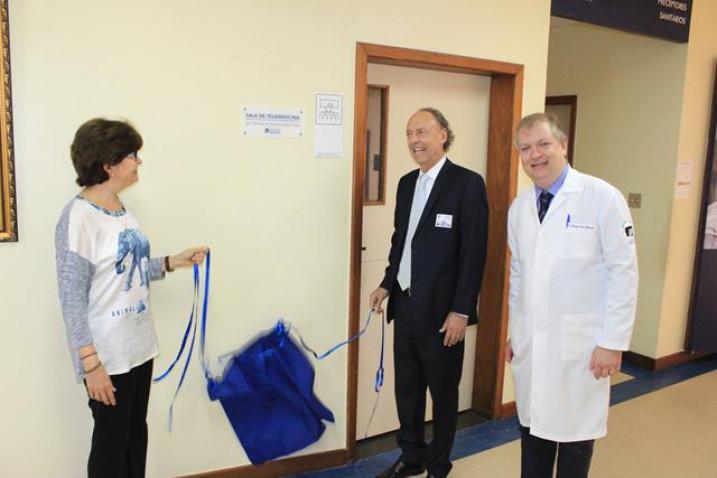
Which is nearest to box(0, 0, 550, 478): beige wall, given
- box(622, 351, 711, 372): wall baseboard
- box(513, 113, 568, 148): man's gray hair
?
box(513, 113, 568, 148): man's gray hair

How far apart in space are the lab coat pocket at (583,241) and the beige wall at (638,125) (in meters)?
2.55

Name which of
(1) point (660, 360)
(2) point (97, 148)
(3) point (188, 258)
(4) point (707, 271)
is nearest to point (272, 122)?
(3) point (188, 258)

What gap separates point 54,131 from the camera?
1995mm

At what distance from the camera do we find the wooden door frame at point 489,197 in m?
2.57

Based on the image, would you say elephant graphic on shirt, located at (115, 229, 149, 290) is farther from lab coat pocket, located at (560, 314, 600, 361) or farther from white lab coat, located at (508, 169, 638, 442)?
lab coat pocket, located at (560, 314, 600, 361)

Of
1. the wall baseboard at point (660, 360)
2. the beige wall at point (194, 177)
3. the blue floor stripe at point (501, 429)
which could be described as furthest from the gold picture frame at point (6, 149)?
the wall baseboard at point (660, 360)

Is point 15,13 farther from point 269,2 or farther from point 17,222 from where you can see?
point 269,2

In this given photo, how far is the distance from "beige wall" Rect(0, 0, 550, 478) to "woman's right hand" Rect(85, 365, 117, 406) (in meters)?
0.48

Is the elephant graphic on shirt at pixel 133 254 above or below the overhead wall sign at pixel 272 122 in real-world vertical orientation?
below

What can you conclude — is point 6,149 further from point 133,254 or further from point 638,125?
point 638,125

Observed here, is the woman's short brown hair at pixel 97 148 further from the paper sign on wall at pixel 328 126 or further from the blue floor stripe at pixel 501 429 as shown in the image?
the blue floor stripe at pixel 501 429

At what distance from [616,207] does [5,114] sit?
2.01m

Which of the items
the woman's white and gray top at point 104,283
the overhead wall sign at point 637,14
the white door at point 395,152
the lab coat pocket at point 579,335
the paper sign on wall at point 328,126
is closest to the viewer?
the woman's white and gray top at point 104,283

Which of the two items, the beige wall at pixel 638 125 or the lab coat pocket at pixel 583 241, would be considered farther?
the beige wall at pixel 638 125
